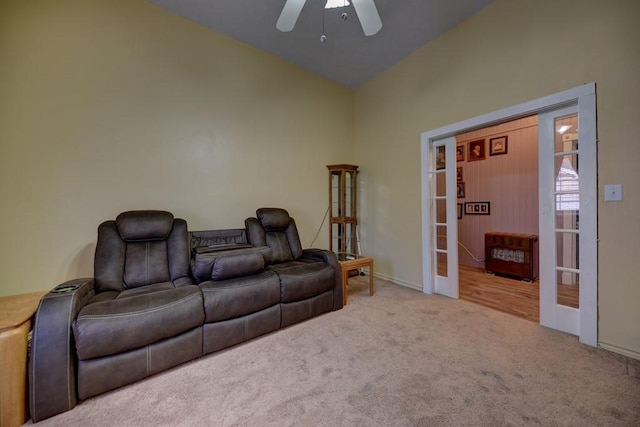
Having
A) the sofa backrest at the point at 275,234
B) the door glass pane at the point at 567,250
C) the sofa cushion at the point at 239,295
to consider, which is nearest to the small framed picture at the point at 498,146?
the door glass pane at the point at 567,250

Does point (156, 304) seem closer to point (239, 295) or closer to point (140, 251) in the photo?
point (239, 295)

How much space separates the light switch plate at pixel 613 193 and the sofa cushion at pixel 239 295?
102 inches

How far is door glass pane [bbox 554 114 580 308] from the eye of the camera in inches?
80.3

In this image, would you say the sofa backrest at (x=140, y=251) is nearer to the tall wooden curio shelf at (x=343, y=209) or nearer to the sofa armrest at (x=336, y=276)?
the sofa armrest at (x=336, y=276)

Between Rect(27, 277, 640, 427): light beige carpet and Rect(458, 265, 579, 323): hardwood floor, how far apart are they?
13.5 inches

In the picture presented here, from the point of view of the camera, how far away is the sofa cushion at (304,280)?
2.19 m

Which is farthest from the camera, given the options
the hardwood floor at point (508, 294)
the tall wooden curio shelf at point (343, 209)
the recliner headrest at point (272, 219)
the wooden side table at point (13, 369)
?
the tall wooden curio shelf at point (343, 209)

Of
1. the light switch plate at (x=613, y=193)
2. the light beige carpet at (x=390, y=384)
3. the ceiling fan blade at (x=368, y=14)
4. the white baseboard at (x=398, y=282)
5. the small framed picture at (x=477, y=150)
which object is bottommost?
the light beige carpet at (x=390, y=384)

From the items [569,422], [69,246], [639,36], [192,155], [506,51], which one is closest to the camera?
[569,422]

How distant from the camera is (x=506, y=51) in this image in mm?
2375

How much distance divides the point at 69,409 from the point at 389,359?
186 cm

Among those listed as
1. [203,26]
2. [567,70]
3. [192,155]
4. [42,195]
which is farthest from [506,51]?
[42,195]

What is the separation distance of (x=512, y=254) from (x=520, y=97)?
2472 mm

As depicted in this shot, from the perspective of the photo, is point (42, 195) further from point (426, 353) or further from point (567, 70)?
point (567, 70)
